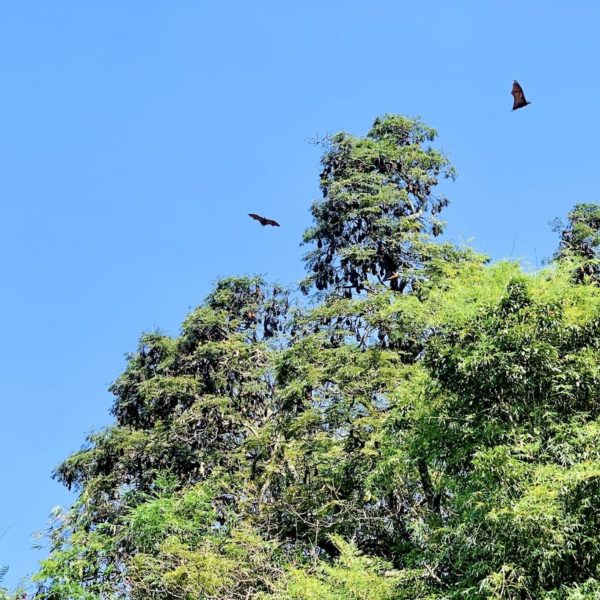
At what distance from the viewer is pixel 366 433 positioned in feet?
28.9

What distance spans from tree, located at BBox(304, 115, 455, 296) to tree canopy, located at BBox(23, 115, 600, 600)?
3 centimetres

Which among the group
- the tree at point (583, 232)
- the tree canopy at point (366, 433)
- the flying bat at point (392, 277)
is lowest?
the tree canopy at point (366, 433)

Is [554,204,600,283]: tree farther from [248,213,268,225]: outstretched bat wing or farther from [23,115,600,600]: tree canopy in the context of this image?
[248,213,268,225]: outstretched bat wing

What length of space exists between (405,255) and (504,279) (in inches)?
175

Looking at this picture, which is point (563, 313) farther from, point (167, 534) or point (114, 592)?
point (114, 592)

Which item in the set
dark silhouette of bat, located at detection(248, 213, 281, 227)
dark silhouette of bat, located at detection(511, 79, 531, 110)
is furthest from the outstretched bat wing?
dark silhouette of bat, located at detection(511, 79, 531, 110)

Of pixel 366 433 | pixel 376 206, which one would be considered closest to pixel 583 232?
pixel 376 206

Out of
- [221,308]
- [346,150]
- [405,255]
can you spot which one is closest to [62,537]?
[221,308]

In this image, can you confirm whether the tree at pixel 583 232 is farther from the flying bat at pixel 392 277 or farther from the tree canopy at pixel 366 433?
the flying bat at pixel 392 277

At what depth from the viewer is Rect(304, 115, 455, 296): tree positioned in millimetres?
10898

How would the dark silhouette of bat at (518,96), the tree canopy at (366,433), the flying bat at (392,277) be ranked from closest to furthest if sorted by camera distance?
the tree canopy at (366,433) → the dark silhouette of bat at (518,96) → the flying bat at (392,277)

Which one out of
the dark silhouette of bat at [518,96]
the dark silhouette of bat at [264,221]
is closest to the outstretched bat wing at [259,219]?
the dark silhouette of bat at [264,221]

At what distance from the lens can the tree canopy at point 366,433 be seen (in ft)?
18.8

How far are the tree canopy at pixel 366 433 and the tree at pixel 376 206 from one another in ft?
0.10
